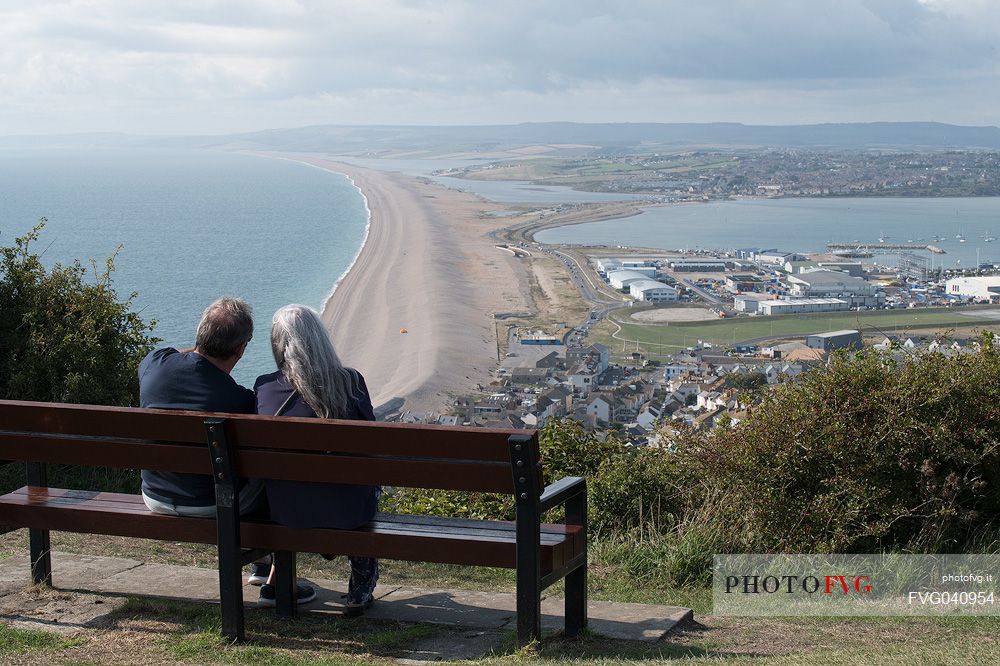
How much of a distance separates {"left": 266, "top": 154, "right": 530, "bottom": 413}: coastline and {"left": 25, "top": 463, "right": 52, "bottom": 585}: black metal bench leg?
18.5 metres

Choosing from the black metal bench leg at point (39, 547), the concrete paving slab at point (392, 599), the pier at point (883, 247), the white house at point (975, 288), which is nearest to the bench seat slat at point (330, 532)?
the black metal bench leg at point (39, 547)

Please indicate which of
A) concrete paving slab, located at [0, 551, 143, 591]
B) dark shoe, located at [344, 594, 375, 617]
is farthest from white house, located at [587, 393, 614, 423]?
dark shoe, located at [344, 594, 375, 617]

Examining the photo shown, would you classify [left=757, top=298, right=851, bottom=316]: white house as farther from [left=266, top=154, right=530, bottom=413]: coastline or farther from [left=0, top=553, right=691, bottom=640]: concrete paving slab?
[left=0, top=553, right=691, bottom=640]: concrete paving slab

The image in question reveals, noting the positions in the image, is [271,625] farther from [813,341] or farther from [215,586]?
[813,341]

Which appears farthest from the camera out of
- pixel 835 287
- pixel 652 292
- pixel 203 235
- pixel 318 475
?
pixel 203 235

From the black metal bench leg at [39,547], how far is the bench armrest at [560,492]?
2.04m

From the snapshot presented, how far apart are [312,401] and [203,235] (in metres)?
65.2

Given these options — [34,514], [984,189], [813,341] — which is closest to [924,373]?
[34,514]

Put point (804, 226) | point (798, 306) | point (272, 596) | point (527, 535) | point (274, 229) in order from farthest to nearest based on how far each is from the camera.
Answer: point (804, 226)
point (274, 229)
point (798, 306)
point (272, 596)
point (527, 535)

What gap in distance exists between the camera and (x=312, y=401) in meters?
3.66

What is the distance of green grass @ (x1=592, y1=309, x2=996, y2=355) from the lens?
111ft

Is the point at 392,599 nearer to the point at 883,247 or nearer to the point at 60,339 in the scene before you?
the point at 60,339

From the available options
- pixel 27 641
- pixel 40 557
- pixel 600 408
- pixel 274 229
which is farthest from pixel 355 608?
pixel 274 229

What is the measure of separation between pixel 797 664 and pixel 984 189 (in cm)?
12678
